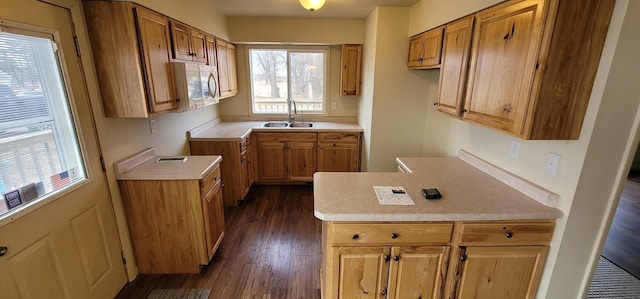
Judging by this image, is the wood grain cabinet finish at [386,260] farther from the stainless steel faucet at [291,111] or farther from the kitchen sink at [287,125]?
the stainless steel faucet at [291,111]

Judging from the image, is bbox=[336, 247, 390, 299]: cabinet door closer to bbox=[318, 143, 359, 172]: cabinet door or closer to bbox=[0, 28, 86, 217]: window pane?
bbox=[0, 28, 86, 217]: window pane

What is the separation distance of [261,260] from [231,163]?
51.5 inches

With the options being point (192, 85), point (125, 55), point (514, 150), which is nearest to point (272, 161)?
point (192, 85)

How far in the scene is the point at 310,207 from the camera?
3.45 meters

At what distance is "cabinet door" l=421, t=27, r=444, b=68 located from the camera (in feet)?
7.63

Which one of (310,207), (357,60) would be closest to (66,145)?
(310,207)

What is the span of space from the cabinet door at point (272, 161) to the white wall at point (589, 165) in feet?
9.17

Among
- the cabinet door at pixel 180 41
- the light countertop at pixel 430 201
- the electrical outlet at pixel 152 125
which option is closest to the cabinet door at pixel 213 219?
the electrical outlet at pixel 152 125

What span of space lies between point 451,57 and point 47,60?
2642 mm

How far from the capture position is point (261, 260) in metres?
2.43

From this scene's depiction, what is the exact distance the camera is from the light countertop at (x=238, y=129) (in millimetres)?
3212

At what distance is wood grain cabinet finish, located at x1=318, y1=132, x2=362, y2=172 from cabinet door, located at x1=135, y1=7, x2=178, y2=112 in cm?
209

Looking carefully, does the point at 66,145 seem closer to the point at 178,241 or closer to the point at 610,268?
the point at 178,241

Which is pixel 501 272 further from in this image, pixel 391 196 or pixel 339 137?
pixel 339 137
